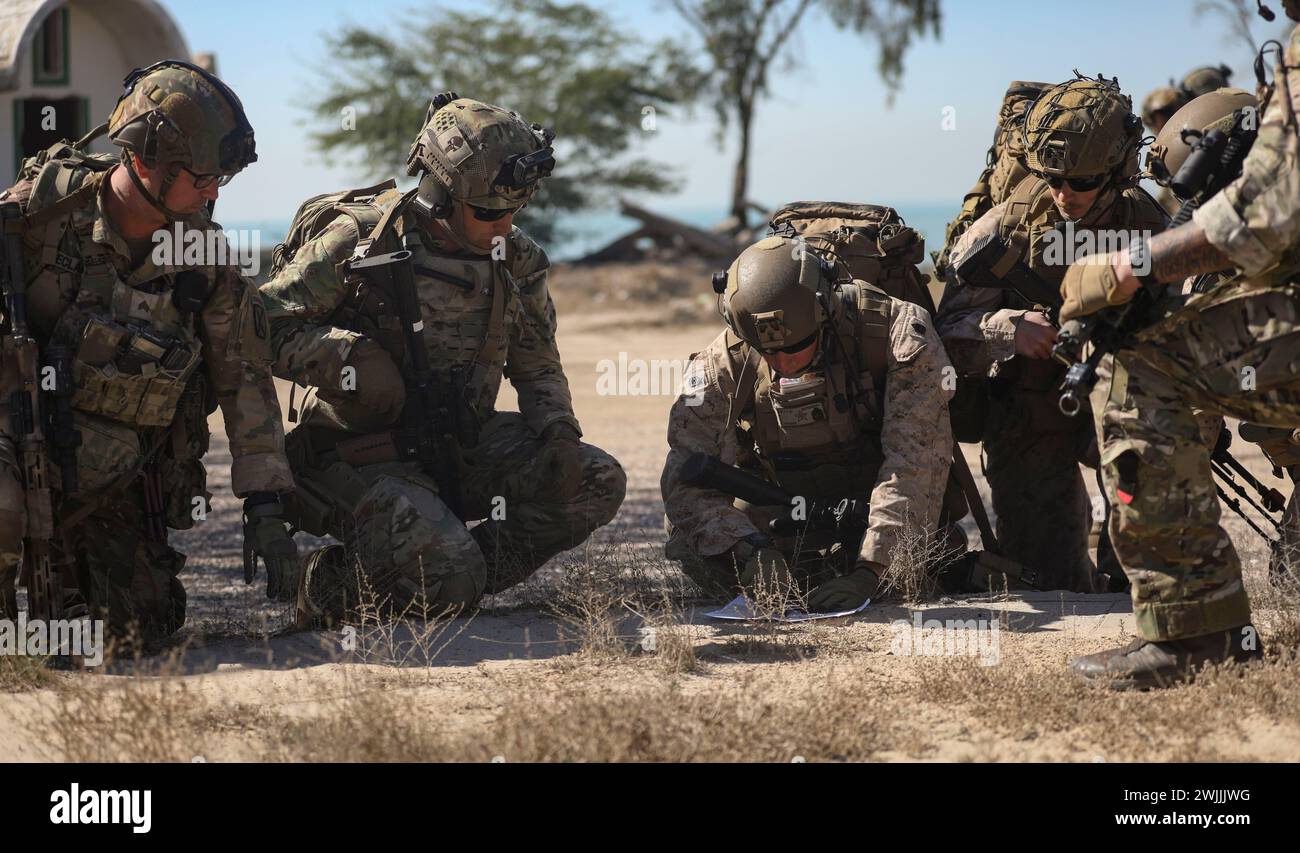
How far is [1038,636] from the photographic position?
5453mm

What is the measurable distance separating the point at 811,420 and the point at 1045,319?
106 centimetres

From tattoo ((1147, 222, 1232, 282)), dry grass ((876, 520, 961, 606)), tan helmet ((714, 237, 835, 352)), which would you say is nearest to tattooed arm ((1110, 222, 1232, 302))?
tattoo ((1147, 222, 1232, 282))

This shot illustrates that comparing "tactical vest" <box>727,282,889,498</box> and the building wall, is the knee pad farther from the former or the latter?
the building wall

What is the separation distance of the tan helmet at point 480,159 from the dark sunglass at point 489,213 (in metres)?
0.03

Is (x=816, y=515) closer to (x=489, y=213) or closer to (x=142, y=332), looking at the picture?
(x=489, y=213)

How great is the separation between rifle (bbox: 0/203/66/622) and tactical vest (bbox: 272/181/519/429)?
4.45 ft

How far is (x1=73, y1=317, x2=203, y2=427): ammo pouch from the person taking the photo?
5285 mm

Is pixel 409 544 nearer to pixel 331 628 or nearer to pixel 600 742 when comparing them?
pixel 331 628

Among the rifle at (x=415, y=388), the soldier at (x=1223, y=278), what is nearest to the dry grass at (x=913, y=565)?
the soldier at (x=1223, y=278)

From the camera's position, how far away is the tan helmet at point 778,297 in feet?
18.6

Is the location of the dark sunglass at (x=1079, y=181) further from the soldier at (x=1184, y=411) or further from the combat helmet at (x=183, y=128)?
the combat helmet at (x=183, y=128)

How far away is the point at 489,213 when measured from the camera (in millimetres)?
6254

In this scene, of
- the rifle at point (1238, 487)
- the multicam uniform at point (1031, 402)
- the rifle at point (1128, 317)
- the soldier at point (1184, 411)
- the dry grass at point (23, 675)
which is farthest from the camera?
the multicam uniform at point (1031, 402)
